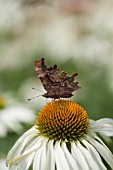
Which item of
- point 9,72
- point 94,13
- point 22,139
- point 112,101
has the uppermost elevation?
point 94,13

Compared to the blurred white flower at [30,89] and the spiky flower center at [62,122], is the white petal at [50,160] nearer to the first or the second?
the spiky flower center at [62,122]

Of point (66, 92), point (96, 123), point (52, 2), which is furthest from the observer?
point (52, 2)

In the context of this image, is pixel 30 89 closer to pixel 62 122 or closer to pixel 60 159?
pixel 62 122

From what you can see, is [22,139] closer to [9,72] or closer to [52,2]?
[9,72]

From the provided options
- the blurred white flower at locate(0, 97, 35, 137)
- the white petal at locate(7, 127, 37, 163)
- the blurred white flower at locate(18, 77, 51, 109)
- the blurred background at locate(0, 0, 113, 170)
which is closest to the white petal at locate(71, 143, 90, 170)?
the white petal at locate(7, 127, 37, 163)

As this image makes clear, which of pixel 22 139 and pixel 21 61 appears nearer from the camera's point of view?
pixel 22 139

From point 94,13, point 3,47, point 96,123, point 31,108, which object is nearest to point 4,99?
point 31,108

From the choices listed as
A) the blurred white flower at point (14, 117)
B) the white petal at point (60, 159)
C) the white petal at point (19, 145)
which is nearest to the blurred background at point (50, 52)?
the blurred white flower at point (14, 117)
